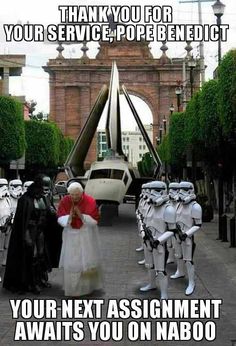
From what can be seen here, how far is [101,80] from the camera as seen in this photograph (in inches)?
4094

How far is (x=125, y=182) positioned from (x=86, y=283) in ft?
70.5

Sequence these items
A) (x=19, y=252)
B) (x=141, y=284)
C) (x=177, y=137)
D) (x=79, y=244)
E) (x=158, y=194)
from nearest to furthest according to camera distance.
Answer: (x=79, y=244) → (x=158, y=194) → (x=19, y=252) → (x=141, y=284) → (x=177, y=137)

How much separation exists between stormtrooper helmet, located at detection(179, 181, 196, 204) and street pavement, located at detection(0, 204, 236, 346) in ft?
5.19

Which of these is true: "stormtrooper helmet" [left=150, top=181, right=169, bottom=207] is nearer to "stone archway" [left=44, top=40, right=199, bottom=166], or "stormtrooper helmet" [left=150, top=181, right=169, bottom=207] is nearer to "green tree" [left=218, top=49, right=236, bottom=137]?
"green tree" [left=218, top=49, right=236, bottom=137]

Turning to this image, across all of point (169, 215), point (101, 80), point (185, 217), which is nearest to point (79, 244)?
point (169, 215)

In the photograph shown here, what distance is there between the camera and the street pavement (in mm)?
9281

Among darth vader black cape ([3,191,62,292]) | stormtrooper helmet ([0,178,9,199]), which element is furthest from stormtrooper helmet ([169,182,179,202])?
stormtrooper helmet ([0,178,9,199])

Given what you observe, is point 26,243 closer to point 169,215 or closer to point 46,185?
point 169,215

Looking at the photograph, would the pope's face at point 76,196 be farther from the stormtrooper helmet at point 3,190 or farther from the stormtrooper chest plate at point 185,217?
the stormtrooper helmet at point 3,190

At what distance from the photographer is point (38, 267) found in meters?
12.7

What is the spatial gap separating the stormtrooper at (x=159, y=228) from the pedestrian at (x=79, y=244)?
861 millimetres

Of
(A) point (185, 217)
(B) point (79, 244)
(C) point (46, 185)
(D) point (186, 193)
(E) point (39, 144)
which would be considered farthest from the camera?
(E) point (39, 144)

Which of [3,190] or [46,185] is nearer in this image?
[46,185]

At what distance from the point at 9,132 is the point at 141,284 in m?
25.2
